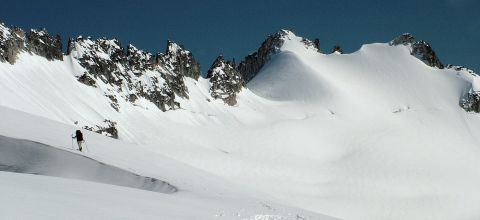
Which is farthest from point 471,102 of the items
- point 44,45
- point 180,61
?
point 44,45

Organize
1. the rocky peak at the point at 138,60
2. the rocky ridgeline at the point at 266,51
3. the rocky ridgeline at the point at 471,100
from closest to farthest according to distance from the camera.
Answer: the rocky peak at the point at 138,60 → the rocky ridgeline at the point at 471,100 → the rocky ridgeline at the point at 266,51

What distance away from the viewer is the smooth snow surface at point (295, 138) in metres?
31.6

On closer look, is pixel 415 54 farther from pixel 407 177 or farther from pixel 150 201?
pixel 150 201

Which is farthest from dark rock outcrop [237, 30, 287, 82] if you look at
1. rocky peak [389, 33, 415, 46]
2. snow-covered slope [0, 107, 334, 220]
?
snow-covered slope [0, 107, 334, 220]

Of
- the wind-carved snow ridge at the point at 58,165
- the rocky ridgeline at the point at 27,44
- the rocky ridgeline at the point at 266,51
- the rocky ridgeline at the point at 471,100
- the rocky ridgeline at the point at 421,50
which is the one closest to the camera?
the wind-carved snow ridge at the point at 58,165

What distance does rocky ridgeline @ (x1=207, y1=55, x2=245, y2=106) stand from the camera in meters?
126

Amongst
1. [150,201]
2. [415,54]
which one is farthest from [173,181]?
[415,54]

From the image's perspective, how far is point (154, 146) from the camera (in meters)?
82.6

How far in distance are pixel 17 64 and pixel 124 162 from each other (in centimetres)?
5779

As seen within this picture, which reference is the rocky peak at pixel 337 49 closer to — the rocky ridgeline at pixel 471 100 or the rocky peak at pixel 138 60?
the rocky ridgeline at pixel 471 100

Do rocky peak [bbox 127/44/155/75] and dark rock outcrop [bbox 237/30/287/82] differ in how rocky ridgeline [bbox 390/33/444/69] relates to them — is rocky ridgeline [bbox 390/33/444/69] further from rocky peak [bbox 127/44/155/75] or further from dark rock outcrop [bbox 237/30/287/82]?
rocky peak [bbox 127/44/155/75]

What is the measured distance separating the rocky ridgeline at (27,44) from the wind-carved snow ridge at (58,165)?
5544 centimetres

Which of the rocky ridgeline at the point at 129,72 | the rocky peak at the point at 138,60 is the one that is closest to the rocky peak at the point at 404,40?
the rocky ridgeline at the point at 129,72

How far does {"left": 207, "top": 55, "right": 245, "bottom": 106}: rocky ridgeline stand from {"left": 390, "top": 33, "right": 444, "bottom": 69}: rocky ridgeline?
62551 millimetres
